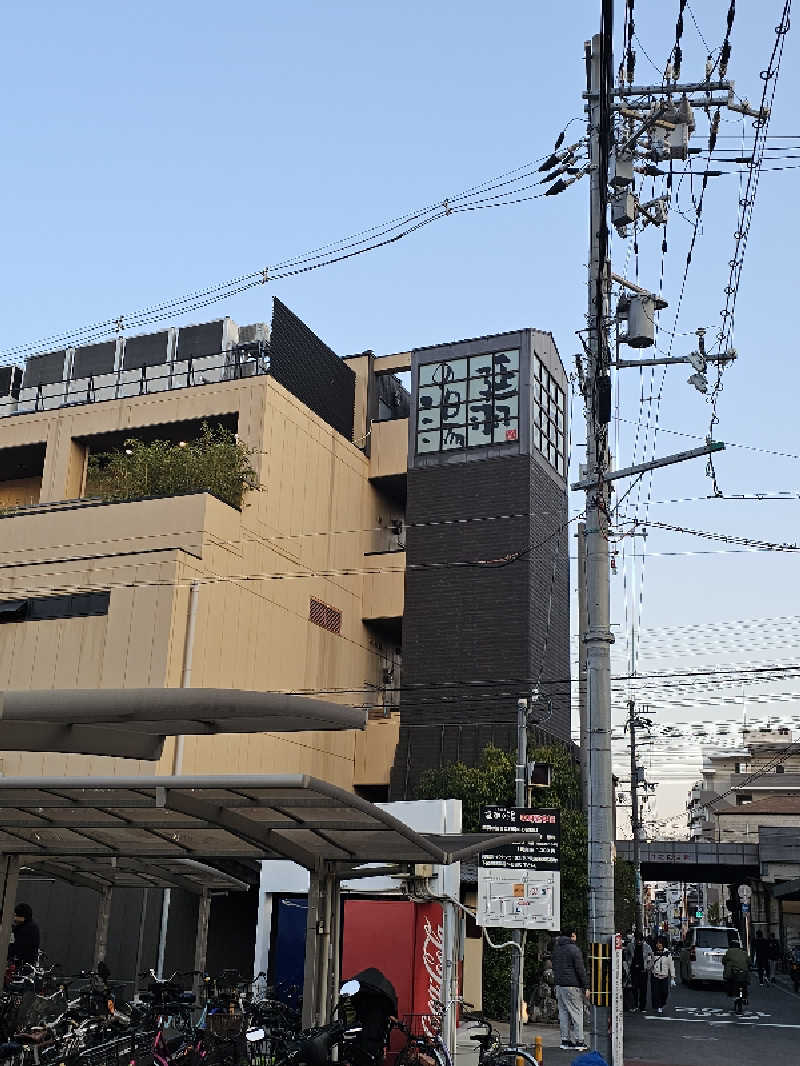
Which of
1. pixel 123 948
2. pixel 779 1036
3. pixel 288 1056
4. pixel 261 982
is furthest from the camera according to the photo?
pixel 123 948

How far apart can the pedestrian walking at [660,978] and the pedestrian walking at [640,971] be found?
185 millimetres

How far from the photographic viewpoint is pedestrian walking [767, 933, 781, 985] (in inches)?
1668

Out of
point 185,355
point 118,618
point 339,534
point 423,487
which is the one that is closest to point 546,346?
point 423,487

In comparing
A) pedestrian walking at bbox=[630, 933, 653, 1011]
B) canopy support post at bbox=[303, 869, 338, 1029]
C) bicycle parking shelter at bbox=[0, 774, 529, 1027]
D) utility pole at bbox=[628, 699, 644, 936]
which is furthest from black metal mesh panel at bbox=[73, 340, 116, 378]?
canopy support post at bbox=[303, 869, 338, 1029]

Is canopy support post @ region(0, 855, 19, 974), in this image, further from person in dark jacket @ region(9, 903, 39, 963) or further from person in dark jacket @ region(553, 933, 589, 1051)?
person in dark jacket @ region(553, 933, 589, 1051)

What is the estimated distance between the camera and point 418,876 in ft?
42.9

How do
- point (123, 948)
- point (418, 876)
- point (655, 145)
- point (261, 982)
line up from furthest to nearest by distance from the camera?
point (123, 948), point (261, 982), point (655, 145), point (418, 876)

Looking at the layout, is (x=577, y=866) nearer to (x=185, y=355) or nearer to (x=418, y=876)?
(x=418, y=876)

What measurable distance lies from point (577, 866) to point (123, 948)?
1145 centimetres

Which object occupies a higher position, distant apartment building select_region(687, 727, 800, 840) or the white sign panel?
distant apartment building select_region(687, 727, 800, 840)

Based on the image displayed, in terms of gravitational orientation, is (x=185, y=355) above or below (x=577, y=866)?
above

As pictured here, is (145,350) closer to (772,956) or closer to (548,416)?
(548,416)

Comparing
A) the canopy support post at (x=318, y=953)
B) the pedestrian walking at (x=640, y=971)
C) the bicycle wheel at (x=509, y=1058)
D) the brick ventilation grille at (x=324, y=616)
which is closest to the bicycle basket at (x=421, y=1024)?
the bicycle wheel at (x=509, y=1058)

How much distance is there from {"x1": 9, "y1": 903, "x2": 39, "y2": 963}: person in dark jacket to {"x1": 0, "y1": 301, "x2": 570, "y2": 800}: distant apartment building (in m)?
13.7
